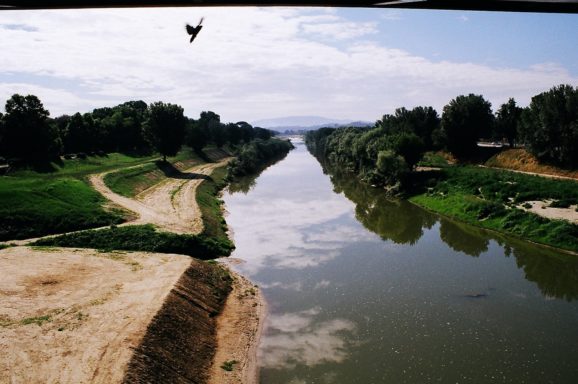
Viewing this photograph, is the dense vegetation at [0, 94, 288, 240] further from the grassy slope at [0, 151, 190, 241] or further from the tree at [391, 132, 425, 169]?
the tree at [391, 132, 425, 169]

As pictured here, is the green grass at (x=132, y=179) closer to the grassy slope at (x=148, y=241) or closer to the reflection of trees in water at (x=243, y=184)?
the reflection of trees in water at (x=243, y=184)

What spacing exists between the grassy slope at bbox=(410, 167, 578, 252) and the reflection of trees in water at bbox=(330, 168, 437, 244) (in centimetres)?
302

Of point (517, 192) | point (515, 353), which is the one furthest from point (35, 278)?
point (517, 192)

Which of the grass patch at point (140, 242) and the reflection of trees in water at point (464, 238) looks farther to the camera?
the reflection of trees in water at point (464, 238)

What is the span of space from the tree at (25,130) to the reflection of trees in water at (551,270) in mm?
70349

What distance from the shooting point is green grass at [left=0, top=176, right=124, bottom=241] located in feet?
125

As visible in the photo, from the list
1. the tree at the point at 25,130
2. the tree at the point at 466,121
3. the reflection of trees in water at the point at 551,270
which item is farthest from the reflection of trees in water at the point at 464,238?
the tree at the point at 25,130

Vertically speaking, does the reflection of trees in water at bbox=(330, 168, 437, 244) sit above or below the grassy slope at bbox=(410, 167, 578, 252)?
below

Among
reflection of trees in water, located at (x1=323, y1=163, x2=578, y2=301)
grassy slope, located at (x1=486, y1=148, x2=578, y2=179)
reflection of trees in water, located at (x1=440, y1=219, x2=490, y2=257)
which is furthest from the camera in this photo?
grassy slope, located at (x1=486, y1=148, x2=578, y2=179)

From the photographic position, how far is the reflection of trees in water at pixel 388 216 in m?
47.8

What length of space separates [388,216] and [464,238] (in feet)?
44.5

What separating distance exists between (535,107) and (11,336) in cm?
8271

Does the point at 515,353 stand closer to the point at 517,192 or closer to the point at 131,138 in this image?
the point at 517,192

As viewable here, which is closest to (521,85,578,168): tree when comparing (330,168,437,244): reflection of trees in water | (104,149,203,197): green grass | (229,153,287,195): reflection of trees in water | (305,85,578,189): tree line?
(305,85,578,189): tree line
